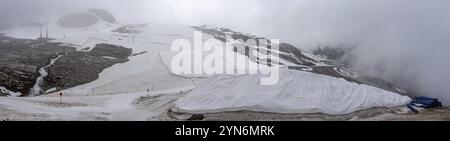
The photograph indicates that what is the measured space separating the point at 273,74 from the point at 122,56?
54.4 m

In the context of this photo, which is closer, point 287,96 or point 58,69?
point 287,96

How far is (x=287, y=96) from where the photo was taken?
95.9 ft

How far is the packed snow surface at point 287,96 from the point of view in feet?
91.9

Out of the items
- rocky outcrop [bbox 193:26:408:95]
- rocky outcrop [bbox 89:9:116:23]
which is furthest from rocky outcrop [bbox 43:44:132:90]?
rocky outcrop [bbox 89:9:116:23]

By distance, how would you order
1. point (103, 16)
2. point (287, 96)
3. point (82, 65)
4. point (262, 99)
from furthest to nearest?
point (103, 16) < point (82, 65) < point (287, 96) < point (262, 99)

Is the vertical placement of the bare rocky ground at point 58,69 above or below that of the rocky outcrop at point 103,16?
below

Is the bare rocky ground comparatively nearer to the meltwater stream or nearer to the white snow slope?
the meltwater stream

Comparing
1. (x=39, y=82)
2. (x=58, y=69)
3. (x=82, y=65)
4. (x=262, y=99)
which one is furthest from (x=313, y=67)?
(x=262, y=99)

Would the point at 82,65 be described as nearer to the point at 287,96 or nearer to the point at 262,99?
the point at 262,99

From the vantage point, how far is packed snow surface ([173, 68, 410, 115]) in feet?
91.9

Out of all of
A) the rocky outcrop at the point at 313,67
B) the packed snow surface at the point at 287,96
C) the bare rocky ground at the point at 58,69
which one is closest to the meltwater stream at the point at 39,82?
the bare rocky ground at the point at 58,69

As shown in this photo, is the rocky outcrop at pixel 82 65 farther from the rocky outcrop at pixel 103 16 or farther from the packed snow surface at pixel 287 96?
the rocky outcrop at pixel 103 16

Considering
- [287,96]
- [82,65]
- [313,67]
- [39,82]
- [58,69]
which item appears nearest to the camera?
[287,96]
